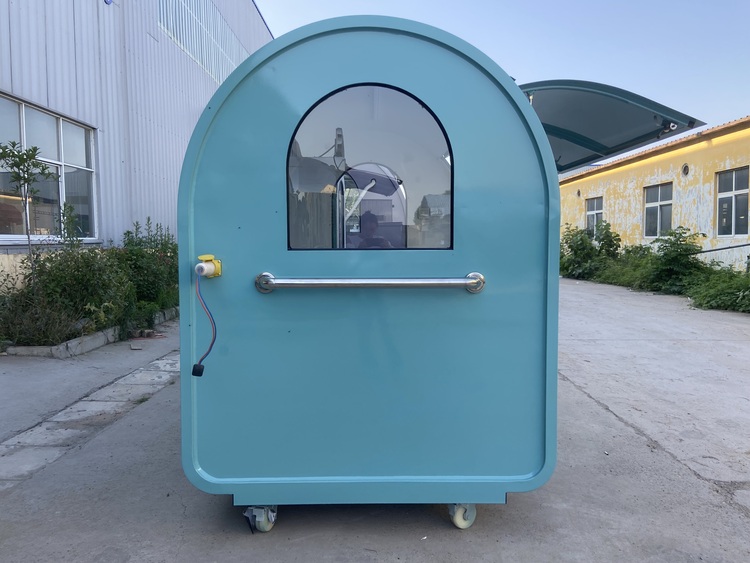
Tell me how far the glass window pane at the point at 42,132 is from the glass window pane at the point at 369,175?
7.64 m

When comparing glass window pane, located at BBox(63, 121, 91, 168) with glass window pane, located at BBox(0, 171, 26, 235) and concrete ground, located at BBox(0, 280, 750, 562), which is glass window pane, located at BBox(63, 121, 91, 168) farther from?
concrete ground, located at BBox(0, 280, 750, 562)

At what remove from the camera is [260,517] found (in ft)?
9.58

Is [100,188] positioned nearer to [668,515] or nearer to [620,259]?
[668,515]

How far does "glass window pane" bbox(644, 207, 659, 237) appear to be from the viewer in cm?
1936

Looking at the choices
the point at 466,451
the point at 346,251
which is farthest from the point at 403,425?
the point at 346,251

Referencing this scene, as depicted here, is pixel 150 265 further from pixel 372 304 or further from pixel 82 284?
pixel 372 304

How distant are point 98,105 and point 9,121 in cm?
250

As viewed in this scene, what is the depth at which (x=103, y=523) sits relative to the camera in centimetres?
309

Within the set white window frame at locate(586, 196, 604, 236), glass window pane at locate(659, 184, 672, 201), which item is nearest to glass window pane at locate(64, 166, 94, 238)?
glass window pane at locate(659, 184, 672, 201)

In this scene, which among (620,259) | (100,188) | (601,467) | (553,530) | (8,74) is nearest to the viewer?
(553,530)

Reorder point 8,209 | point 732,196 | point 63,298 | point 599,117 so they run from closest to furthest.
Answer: point 599,117, point 63,298, point 8,209, point 732,196

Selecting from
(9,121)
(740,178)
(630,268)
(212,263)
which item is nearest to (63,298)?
(9,121)

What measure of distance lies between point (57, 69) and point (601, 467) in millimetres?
9533

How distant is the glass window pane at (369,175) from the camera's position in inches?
108
